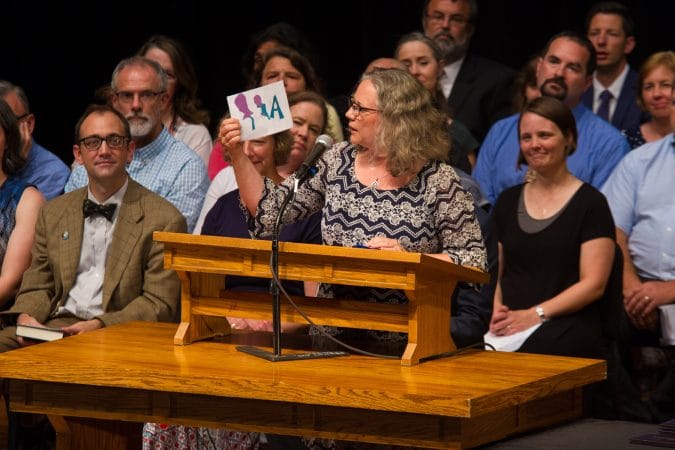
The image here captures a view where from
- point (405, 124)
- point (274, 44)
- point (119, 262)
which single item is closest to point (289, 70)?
point (274, 44)

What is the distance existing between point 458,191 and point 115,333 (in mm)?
1047

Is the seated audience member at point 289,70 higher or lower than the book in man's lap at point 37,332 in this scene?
higher

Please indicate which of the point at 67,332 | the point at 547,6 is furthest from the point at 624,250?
the point at 67,332

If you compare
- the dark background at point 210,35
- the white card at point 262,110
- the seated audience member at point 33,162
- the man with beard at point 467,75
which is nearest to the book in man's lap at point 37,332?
the white card at point 262,110

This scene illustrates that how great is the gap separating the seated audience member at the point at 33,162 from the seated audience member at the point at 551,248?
6.20 ft

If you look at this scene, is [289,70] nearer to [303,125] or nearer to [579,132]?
[303,125]

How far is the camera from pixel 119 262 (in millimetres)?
4582

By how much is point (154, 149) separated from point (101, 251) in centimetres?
91

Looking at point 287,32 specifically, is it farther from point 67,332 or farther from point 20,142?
point 67,332

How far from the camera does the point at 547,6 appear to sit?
673 centimetres

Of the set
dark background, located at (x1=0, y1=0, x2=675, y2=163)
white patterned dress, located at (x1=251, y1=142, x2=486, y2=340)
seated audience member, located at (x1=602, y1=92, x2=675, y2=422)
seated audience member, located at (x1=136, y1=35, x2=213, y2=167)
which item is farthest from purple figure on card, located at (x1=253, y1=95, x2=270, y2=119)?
dark background, located at (x1=0, y1=0, x2=675, y2=163)

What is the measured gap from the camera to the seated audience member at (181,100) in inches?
238

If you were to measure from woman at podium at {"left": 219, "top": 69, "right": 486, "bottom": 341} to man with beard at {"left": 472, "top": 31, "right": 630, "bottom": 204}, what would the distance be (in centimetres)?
203

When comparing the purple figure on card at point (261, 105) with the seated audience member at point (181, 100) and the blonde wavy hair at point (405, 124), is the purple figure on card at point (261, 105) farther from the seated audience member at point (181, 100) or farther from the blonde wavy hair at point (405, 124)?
the seated audience member at point (181, 100)
